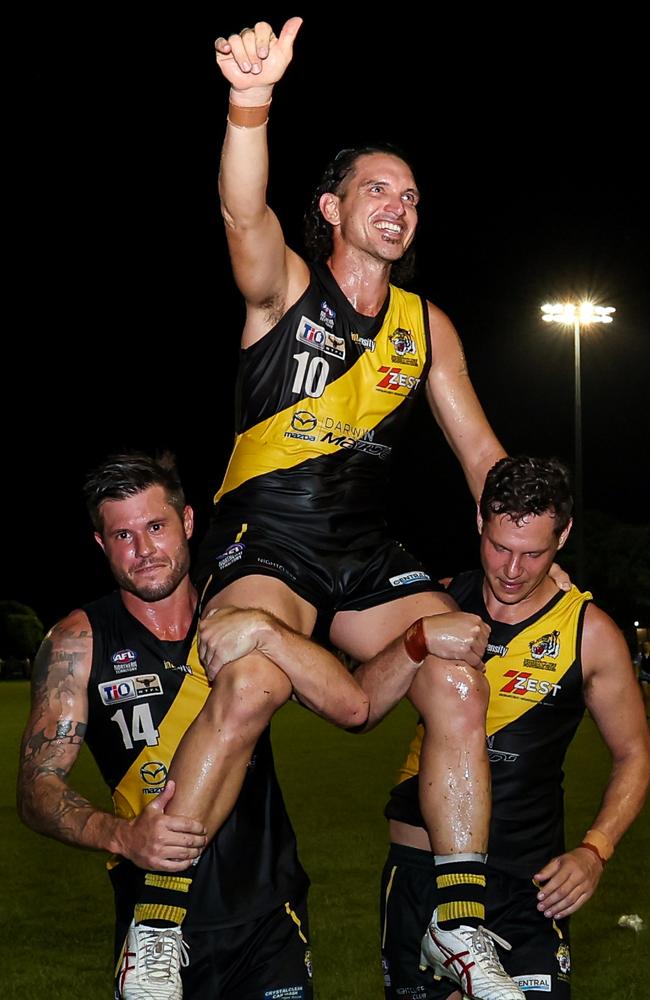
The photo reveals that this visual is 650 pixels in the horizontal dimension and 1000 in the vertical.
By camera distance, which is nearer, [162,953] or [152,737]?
[162,953]

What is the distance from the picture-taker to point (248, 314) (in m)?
4.79

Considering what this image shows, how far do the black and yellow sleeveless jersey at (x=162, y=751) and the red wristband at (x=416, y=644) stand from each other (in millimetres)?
749

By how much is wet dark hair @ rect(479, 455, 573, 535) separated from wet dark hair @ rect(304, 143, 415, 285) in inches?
45.5

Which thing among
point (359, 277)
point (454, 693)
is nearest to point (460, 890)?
point (454, 693)

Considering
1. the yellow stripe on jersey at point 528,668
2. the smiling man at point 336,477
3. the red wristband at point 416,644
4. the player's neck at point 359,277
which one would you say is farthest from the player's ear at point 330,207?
the yellow stripe on jersey at point 528,668

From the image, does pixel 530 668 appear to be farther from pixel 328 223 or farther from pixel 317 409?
pixel 328 223

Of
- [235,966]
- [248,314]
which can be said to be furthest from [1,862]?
[248,314]

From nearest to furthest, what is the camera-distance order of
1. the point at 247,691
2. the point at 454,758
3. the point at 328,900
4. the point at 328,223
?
the point at 247,691 < the point at 454,758 < the point at 328,223 < the point at 328,900

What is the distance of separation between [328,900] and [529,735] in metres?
4.52

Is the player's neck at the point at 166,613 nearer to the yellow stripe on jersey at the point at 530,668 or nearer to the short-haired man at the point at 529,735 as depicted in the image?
the short-haired man at the point at 529,735

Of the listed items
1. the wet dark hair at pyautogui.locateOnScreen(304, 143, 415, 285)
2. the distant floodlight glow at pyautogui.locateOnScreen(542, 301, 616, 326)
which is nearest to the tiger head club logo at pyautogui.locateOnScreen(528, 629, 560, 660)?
the wet dark hair at pyautogui.locateOnScreen(304, 143, 415, 285)

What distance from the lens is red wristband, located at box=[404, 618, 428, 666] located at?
4426 mm

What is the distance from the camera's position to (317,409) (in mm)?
4844

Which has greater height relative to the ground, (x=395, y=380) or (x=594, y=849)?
(x=395, y=380)
